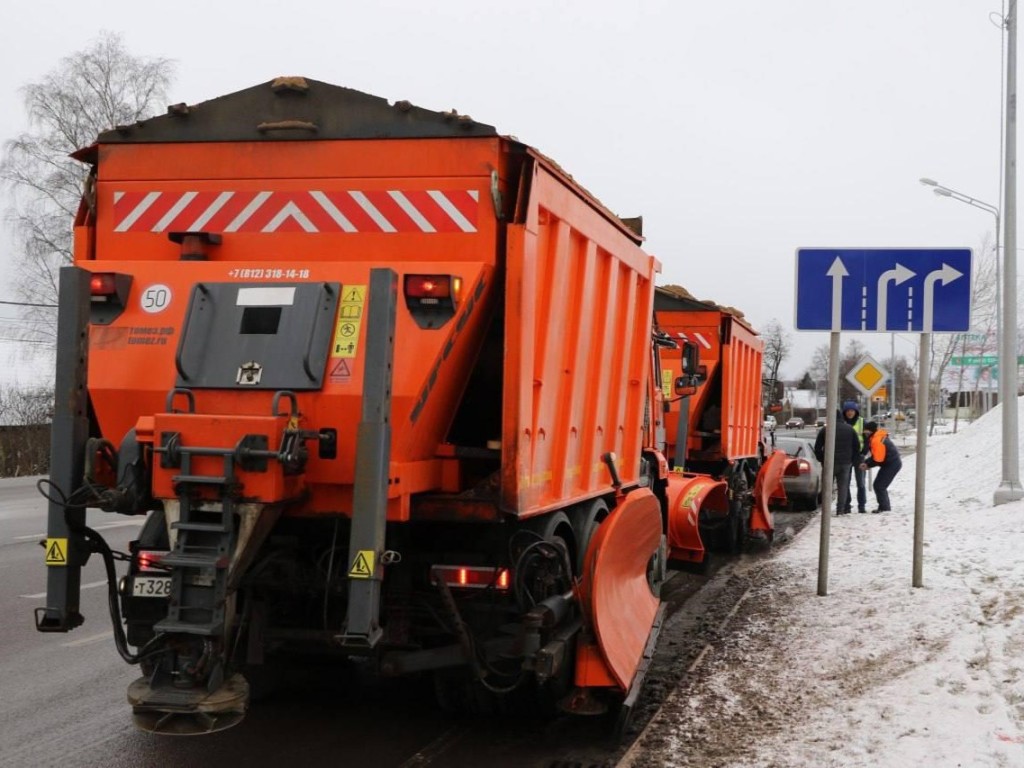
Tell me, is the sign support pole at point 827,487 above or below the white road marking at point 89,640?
above

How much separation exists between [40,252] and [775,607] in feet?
88.7

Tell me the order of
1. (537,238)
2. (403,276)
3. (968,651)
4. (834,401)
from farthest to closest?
(834,401) → (968,651) → (537,238) → (403,276)

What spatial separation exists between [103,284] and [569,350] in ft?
7.56

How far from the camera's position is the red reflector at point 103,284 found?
4.48m

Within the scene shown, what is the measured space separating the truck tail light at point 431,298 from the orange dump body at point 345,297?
0.12 feet

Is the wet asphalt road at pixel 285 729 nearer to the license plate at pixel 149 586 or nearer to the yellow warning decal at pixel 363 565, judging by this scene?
the license plate at pixel 149 586

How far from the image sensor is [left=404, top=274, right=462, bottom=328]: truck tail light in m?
4.21

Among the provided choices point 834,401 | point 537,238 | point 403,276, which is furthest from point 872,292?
point 403,276

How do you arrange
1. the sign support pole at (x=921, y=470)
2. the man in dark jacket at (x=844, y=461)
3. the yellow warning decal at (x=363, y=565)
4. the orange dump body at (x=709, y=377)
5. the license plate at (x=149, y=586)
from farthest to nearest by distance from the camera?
the man in dark jacket at (x=844, y=461) → the orange dump body at (x=709, y=377) → the sign support pole at (x=921, y=470) → the license plate at (x=149, y=586) → the yellow warning decal at (x=363, y=565)

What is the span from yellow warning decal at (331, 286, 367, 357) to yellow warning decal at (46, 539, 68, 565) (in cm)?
136

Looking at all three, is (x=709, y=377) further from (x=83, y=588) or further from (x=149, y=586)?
(x=149, y=586)

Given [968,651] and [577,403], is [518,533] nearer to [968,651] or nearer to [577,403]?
[577,403]

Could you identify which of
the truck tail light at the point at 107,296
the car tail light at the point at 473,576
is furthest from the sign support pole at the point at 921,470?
the truck tail light at the point at 107,296

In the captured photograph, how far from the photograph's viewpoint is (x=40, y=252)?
2914cm
